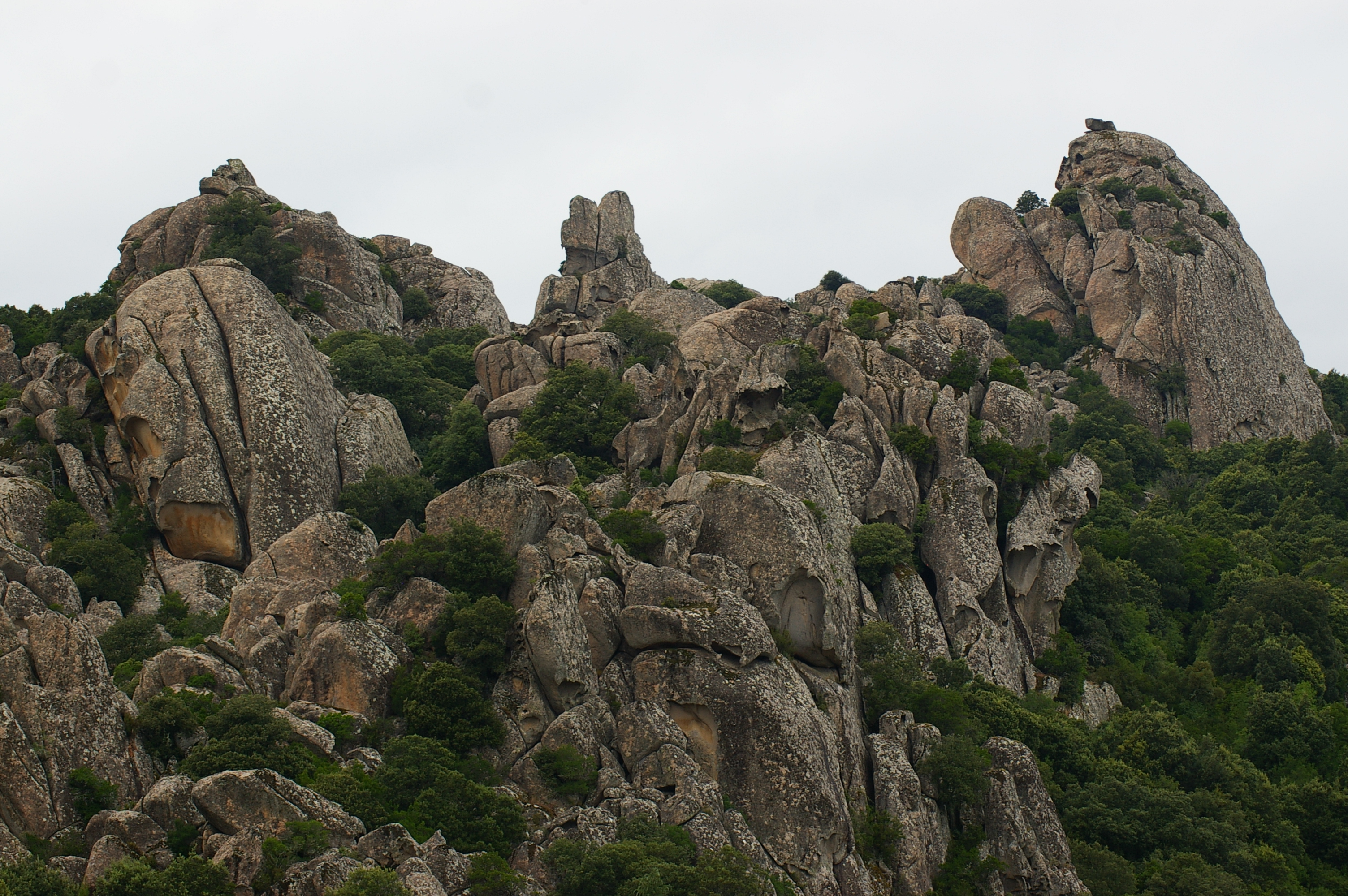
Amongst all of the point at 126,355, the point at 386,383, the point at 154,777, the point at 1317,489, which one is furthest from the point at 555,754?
the point at 1317,489

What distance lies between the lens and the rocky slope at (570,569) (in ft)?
Answer: 115

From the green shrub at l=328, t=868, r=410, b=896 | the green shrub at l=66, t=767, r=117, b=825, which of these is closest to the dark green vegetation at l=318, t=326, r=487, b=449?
the green shrub at l=66, t=767, r=117, b=825

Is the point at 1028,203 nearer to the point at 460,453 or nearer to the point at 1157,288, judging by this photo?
the point at 1157,288

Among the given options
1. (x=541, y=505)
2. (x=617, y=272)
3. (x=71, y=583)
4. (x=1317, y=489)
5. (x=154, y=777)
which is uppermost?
(x=617, y=272)

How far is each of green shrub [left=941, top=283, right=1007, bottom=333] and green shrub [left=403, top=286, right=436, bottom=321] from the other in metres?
42.1

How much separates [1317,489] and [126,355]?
67365 mm

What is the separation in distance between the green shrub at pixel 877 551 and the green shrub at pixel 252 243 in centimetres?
4420

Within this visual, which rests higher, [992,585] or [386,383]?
[386,383]

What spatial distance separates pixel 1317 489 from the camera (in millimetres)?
81188

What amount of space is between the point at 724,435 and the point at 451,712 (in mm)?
23284

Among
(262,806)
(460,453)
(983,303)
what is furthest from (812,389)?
(983,303)

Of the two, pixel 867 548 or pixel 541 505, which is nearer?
pixel 541 505

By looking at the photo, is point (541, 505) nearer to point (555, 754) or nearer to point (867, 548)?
point (555, 754)

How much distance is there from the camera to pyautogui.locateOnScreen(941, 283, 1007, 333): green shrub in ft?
363
